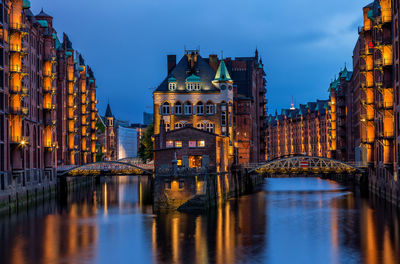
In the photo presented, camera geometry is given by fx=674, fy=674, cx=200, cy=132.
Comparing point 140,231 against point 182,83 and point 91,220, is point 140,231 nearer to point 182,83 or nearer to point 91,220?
point 91,220

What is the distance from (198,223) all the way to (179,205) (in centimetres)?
893

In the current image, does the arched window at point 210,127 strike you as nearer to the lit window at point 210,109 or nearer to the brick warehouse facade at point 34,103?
the lit window at point 210,109

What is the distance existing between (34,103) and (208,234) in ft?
144

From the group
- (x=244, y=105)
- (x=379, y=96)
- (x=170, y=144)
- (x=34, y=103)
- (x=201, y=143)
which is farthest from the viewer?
(x=244, y=105)

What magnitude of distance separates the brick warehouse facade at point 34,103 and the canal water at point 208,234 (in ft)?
20.6

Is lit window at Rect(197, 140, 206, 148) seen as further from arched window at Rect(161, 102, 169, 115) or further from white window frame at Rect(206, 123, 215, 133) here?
arched window at Rect(161, 102, 169, 115)

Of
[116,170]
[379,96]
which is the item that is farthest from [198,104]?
[379,96]

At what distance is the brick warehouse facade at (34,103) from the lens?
76.2 meters

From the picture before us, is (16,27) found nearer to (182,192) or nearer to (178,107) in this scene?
(182,192)

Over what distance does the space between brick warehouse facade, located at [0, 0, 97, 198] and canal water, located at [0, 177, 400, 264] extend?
6.29m

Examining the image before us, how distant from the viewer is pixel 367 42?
10325 centimetres

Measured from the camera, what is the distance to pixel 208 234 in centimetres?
6038

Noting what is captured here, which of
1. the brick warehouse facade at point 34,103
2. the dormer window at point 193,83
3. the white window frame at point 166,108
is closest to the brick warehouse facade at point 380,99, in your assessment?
the dormer window at point 193,83

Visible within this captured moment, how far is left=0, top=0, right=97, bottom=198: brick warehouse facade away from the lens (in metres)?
76.2
